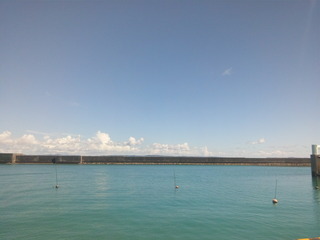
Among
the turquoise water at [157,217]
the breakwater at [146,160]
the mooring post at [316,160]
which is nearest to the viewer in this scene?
the turquoise water at [157,217]

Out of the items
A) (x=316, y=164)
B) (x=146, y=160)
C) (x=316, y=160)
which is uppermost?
(x=316, y=160)

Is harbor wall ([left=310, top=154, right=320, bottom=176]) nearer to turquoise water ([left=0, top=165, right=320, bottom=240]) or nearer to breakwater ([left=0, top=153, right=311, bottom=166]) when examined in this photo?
turquoise water ([left=0, top=165, right=320, bottom=240])

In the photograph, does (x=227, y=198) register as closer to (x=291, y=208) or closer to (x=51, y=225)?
(x=291, y=208)

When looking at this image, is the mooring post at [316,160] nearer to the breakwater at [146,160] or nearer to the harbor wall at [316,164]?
the harbor wall at [316,164]

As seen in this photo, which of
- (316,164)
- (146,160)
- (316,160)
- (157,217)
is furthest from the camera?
(146,160)

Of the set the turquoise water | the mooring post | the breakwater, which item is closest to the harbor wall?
the mooring post

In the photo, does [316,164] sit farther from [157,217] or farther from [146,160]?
[146,160]

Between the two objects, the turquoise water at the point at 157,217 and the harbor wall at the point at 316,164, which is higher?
the harbor wall at the point at 316,164

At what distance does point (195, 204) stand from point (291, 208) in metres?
9.06

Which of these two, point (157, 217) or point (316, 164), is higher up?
point (316, 164)

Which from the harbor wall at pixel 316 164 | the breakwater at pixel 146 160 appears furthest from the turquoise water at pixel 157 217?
the breakwater at pixel 146 160

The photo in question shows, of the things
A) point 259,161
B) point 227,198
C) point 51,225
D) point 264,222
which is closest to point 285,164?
point 259,161

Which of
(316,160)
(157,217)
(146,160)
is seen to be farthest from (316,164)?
(146,160)

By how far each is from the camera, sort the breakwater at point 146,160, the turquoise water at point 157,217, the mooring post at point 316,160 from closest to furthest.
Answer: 1. the turquoise water at point 157,217
2. the mooring post at point 316,160
3. the breakwater at point 146,160
